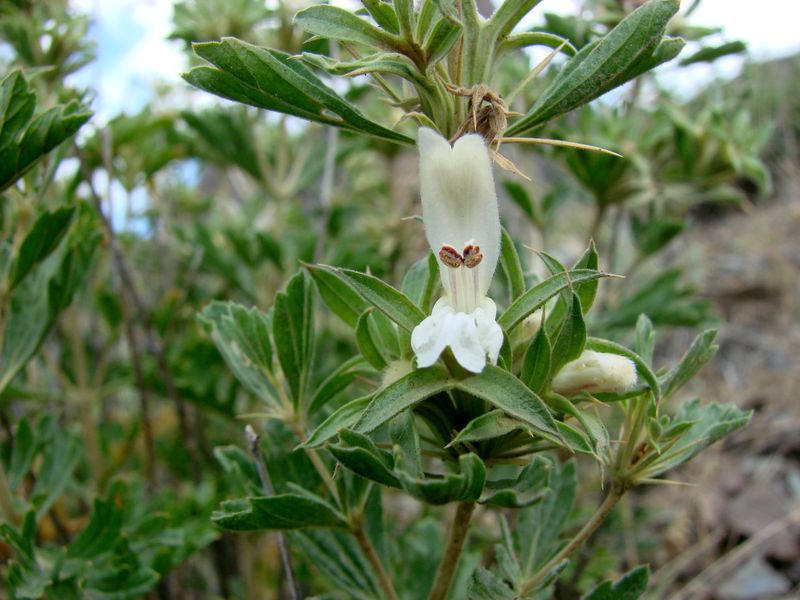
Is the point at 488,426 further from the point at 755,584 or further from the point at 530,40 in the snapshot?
the point at 755,584

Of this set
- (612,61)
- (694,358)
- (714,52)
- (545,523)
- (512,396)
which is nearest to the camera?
(512,396)

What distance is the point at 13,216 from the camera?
154cm

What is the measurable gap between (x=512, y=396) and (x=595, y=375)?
0.42 ft

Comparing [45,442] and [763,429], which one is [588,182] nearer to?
[45,442]

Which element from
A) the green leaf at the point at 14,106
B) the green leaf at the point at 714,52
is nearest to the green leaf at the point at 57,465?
the green leaf at the point at 14,106

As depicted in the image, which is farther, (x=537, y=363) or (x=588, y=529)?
(x=588, y=529)

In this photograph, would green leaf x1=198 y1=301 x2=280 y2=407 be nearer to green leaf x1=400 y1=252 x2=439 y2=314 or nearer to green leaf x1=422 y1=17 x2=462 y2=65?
green leaf x1=400 y1=252 x2=439 y2=314

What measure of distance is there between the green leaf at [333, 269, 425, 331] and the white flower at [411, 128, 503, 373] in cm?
2

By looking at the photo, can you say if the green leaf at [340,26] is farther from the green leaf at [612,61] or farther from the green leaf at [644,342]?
the green leaf at [644,342]

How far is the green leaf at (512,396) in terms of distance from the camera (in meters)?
0.75

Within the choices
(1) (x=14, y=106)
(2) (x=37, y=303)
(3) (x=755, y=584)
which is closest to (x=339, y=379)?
(1) (x=14, y=106)

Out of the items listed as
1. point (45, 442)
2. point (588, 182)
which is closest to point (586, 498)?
point (588, 182)

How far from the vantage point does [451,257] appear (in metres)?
0.87

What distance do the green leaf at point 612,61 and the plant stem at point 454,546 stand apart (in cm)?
48
